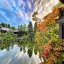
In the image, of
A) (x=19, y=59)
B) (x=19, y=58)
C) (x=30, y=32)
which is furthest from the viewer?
(x=30, y=32)

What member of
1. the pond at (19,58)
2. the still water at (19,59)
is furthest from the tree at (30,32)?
the still water at (19,59)

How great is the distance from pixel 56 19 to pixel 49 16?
0.22 metres

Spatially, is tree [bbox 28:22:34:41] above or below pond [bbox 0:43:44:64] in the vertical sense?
above

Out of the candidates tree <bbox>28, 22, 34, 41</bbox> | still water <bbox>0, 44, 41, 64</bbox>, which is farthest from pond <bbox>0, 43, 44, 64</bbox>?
tree <bbox>28, 22, 34, 41</bbox>

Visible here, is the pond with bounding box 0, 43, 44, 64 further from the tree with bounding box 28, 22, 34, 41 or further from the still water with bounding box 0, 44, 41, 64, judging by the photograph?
the tree with bounding box 28, 22, 34, 41

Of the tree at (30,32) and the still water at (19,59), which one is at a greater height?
the tree at (30,32)

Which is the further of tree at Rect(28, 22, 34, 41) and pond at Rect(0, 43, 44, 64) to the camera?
tree at Rect(28, 22, 34, 41)

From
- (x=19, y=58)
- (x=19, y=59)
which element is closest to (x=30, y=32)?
(x=19, y=58)

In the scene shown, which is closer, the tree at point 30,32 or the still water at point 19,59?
the still water at point 19,59

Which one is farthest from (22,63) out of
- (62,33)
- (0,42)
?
(0,42)

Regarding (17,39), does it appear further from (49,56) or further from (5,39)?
(49,56)

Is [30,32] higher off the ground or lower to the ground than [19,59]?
higher

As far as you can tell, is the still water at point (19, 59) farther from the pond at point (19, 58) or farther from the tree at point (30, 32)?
the tree at point (30, 32)

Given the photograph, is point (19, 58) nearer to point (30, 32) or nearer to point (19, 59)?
point (19, 59)
